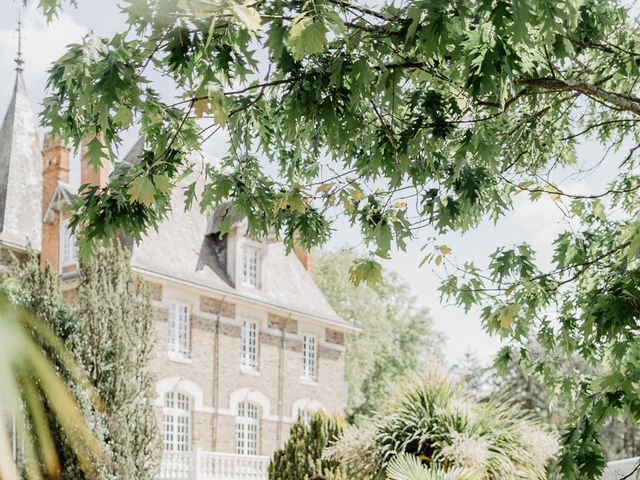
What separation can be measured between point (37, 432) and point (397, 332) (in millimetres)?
28366

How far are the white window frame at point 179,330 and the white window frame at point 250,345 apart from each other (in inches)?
96.6

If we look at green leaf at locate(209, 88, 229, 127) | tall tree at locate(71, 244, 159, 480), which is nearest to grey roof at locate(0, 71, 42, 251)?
tall tree at locate(71, 244, 159, 480)

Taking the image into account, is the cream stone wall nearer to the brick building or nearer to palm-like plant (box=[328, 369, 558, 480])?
the brick building

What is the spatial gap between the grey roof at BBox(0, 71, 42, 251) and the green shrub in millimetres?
12028

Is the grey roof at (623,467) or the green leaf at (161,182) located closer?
the green leaf at (161,182)

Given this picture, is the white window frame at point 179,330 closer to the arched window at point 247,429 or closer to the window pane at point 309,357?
the arched window at point 247,429

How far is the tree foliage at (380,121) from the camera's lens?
392 cm

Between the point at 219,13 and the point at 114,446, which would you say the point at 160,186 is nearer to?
the point at 219,13

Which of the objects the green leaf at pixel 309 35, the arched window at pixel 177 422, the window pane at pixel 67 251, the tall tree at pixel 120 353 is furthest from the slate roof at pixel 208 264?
the green leaf at pixel 309 35

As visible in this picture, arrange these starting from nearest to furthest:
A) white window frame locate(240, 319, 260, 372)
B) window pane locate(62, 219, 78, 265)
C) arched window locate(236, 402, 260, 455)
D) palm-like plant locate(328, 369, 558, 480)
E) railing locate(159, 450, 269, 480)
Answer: palm-like plant locate(328, 369, 558, 480)
railing locate(159, 450, 269, 480)
window pane locate(62, 219, 78, 265)
arched window locate(236, 402, 260, 455)
white window frame locate(240, 319, 260, 372)

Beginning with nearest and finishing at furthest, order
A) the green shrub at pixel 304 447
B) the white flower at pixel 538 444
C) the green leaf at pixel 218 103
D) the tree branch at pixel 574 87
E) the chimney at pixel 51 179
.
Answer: the green leaf at pixel 218 103 → the tree branch at pixel 574 87 → the white flower at pixel 538 444 → the green shrub at pixel 304 447 → the chimney at pixel 51 179

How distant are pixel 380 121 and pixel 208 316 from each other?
2267 centimetres

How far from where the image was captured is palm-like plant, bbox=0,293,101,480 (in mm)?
18141

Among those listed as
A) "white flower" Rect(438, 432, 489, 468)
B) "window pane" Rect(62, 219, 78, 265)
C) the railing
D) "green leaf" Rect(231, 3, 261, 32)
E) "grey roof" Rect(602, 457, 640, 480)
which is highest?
"window pane" Rect(62, 219, 78, 265)
